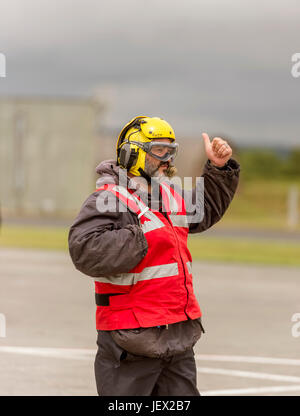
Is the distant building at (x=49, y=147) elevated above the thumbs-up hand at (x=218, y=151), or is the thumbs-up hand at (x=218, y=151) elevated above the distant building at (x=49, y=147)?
the thumbs-up hand at (x=218, y=151)

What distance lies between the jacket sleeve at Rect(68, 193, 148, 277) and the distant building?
35.6 m

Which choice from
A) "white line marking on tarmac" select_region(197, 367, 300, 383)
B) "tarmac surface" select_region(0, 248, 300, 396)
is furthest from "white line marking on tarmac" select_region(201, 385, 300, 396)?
"white line marking on tarmac" select_region(197, 367, 300, 383)

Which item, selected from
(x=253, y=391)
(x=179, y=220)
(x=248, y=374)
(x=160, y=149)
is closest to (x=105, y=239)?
(x=179, y=220)

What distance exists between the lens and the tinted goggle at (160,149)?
421 cm

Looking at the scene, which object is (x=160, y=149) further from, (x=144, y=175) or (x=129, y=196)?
(x=129, y=196)

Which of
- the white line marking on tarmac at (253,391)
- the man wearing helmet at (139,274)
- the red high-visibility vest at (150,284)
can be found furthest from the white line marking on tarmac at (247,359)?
the red high-visibility vest at (150,284)

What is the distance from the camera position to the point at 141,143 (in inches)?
166

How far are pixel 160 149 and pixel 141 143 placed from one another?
11 centimetres

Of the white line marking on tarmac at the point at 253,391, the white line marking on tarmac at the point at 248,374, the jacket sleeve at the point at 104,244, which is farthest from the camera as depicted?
the white line marking on tarmac at the point at 248,374

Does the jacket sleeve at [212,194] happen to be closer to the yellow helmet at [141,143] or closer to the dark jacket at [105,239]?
the yellow helmet at [141,143]

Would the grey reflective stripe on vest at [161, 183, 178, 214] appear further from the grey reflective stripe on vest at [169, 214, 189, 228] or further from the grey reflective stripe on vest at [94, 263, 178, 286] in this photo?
the grey reflective stripe on vest at [94, 263, 178, 286]

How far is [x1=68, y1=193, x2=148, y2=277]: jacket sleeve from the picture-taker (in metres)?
3.87

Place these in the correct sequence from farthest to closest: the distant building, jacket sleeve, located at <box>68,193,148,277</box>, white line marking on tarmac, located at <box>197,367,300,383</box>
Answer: the distant building < white line marking on tarmac, located at <box>197,367,300,383</box> < jacket sleeve, located at <box>68,193,148,277</box>
